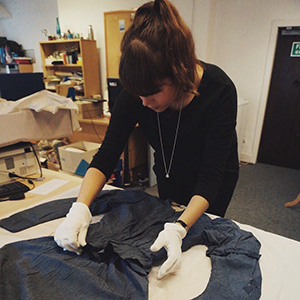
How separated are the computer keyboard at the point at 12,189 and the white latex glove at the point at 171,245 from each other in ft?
2.46

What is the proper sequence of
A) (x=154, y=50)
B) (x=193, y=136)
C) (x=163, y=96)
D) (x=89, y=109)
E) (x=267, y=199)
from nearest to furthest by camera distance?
1. (x=154, y=50)
2. (x=163, y=96)
3. (x=193, y=136)
4. (x=267, y=199)
5. (x=89, y=109)

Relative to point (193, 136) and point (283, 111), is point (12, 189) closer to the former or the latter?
point (193, 136)

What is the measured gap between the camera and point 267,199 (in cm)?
260

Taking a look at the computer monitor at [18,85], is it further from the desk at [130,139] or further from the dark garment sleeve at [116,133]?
the desk at [130,139]

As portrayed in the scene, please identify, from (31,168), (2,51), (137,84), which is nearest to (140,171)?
(31,168)

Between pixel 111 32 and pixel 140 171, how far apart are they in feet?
6.10

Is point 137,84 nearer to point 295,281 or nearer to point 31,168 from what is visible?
point 295,281

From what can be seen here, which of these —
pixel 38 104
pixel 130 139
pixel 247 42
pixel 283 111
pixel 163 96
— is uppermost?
pixel 247 42

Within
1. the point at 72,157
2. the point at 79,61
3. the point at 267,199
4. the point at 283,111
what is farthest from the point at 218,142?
the point at 79,61

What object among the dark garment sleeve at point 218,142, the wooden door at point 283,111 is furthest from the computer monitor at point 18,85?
the wooden door at point 283,111

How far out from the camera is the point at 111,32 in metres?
3.30

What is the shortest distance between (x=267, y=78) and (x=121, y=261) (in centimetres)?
320

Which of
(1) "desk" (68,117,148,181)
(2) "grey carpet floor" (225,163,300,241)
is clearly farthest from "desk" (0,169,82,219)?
(2) "grey carpet floor" (225,163,300,241)

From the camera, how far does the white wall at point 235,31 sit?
3.04 metres
